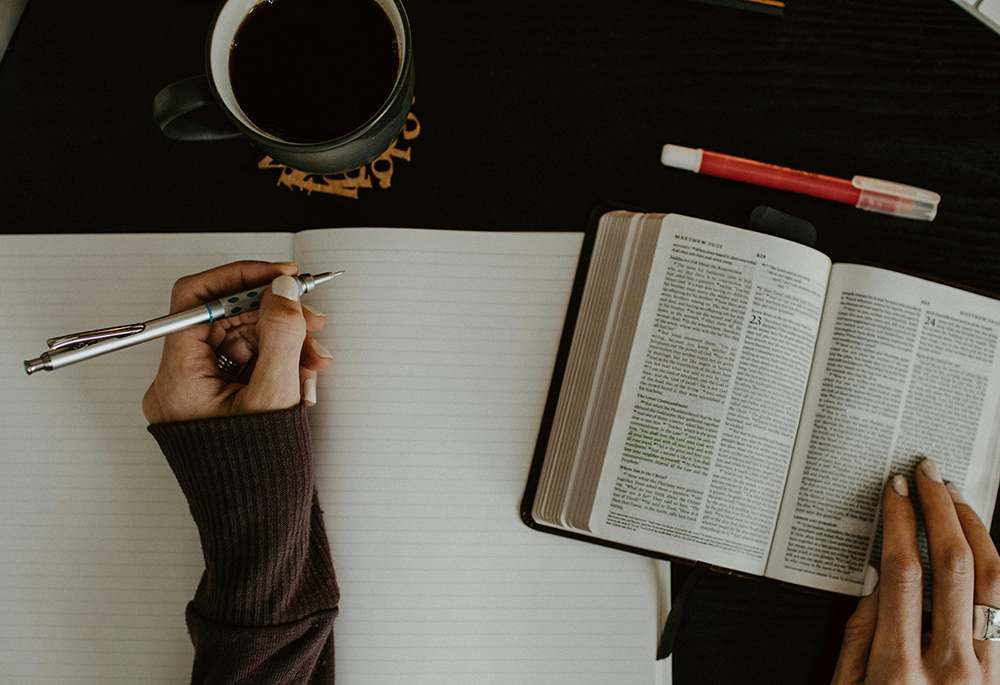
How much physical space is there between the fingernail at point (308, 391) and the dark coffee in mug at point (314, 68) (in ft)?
0.75

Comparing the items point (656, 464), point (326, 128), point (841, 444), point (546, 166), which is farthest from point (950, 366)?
point (326, 128)

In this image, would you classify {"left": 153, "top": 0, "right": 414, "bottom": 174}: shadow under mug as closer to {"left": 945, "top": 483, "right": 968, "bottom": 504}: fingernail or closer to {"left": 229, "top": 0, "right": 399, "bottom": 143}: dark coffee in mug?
{"left": 229, "top": 0, "right": 399, "bottom": 143}: dark coffee in mug

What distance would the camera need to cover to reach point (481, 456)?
604 millimetres

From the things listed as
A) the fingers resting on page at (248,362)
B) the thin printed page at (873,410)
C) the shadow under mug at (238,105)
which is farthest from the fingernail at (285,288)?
the thin printed page at (873,410)

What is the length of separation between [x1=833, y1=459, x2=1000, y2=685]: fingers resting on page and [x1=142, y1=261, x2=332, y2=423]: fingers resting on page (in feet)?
1.92

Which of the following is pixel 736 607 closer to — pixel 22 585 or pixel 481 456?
pixel 481 456

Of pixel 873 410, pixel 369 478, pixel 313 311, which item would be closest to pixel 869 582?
pixel 873 410

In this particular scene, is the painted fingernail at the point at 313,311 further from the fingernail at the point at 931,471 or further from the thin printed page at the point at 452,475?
the fingernail at the point at 931,471

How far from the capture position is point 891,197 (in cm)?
60

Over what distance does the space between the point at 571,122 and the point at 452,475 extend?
0.39 metres

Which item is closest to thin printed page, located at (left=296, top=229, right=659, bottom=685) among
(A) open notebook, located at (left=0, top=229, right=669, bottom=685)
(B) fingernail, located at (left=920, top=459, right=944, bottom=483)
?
(A) open notebook, located at (left=0, top=229, right=669, bottom=685)

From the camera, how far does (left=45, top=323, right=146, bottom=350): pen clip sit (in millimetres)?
473

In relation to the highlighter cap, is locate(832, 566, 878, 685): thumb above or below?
below

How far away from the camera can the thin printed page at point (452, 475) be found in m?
0.60
